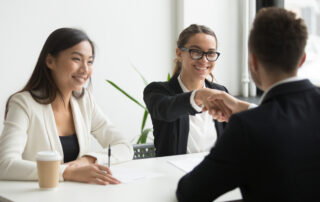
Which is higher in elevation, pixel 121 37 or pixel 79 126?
pixel 121 37

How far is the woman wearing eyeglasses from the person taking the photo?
2.53 meters

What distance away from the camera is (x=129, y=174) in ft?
6.50

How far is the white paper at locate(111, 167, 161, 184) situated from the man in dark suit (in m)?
0.59

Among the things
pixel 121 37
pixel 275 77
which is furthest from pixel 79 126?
pixel 121 37

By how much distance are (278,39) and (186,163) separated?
1.05 metres

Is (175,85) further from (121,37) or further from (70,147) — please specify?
(121,37)

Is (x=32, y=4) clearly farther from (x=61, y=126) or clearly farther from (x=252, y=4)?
(x=252, y=4)

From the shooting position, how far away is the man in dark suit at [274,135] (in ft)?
3.99

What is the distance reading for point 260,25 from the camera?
1303mm

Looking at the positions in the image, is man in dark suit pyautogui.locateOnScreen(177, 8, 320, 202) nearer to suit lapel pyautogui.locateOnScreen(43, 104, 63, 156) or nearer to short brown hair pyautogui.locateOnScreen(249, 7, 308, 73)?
short brown hair pyautogui.locateOnScreen(249, 7, 308, 73)

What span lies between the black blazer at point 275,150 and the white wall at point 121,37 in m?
2.40

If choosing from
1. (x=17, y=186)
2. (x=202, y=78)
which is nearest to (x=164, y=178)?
(x=17, y=186)

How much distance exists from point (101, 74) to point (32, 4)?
0.74 meters

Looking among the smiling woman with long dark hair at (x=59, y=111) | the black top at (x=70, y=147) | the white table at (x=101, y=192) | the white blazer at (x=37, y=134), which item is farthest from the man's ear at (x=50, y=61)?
the white table at (x=101, y=192)
